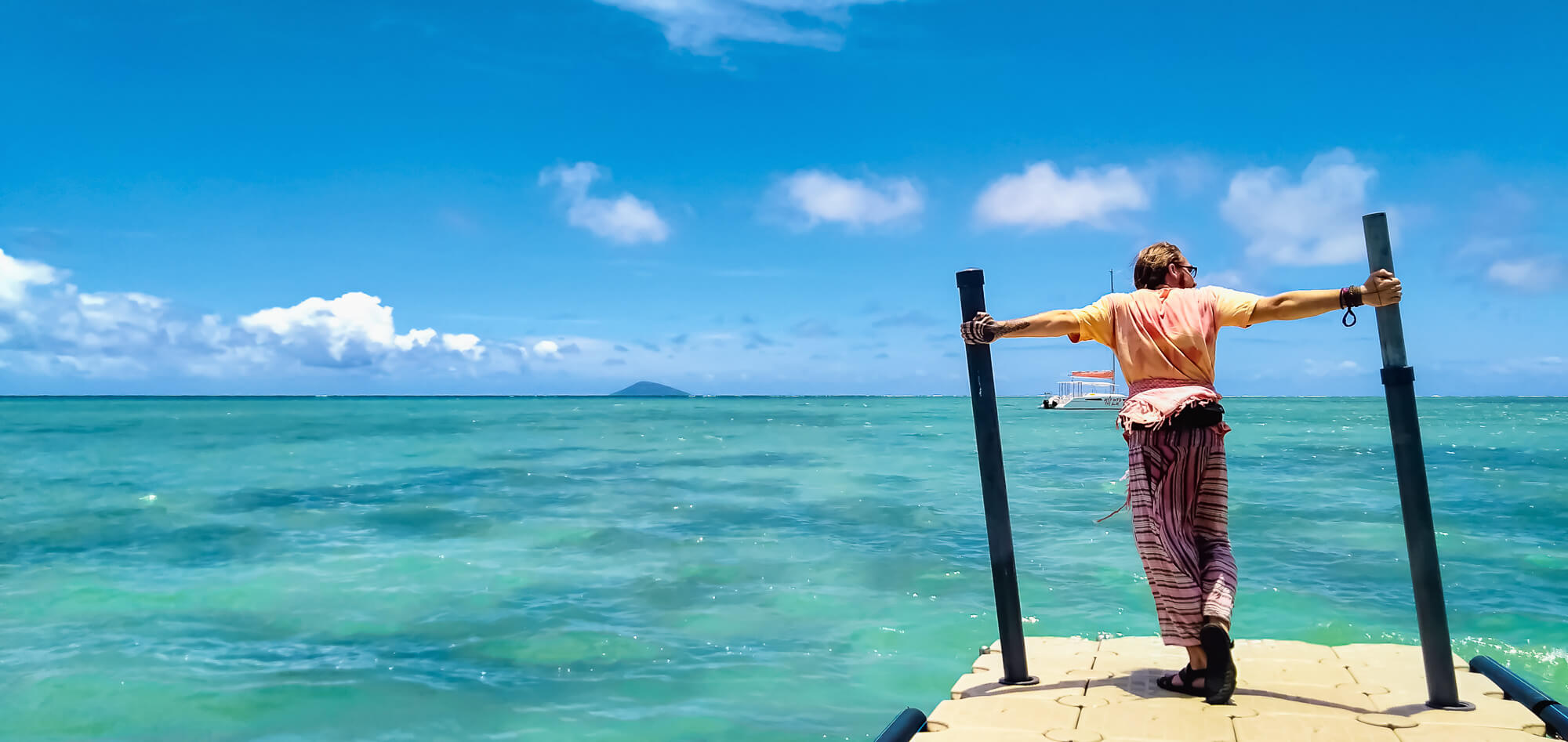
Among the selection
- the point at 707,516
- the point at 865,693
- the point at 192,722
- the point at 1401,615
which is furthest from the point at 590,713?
the point at 707,516

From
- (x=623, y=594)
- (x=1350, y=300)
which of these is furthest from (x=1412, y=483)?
(x=623, y=594)

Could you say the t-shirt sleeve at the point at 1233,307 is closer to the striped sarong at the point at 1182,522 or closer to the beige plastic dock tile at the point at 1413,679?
the striped sarong at the point at 1182,522

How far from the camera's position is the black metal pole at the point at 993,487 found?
4.16 m

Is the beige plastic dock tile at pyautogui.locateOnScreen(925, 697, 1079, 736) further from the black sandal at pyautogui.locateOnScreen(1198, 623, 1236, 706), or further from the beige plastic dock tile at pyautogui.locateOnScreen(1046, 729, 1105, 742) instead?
the black sandal at pyautogui.locateOnScreen(1198, 623, 1236, 706)

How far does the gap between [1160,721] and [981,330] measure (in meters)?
1.71

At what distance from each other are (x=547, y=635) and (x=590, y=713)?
6.80 ft

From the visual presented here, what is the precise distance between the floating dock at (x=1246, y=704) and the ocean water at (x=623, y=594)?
83.5 inches

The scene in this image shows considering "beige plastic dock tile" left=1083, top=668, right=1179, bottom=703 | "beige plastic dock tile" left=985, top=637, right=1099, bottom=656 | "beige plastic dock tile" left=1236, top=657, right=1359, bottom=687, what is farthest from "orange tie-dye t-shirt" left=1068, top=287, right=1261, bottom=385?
"beige plastic dock tile" left=985, top=637, right=1099, bottom=656

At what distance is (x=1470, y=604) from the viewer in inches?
370

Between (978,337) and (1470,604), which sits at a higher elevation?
(978,337)

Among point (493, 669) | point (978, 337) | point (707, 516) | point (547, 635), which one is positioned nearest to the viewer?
point (978, 337)

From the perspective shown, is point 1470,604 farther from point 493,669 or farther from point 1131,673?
point 493,669

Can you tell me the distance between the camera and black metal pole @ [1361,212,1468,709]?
11.8 ft

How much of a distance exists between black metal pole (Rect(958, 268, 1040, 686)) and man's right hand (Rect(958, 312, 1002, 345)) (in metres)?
0.04
